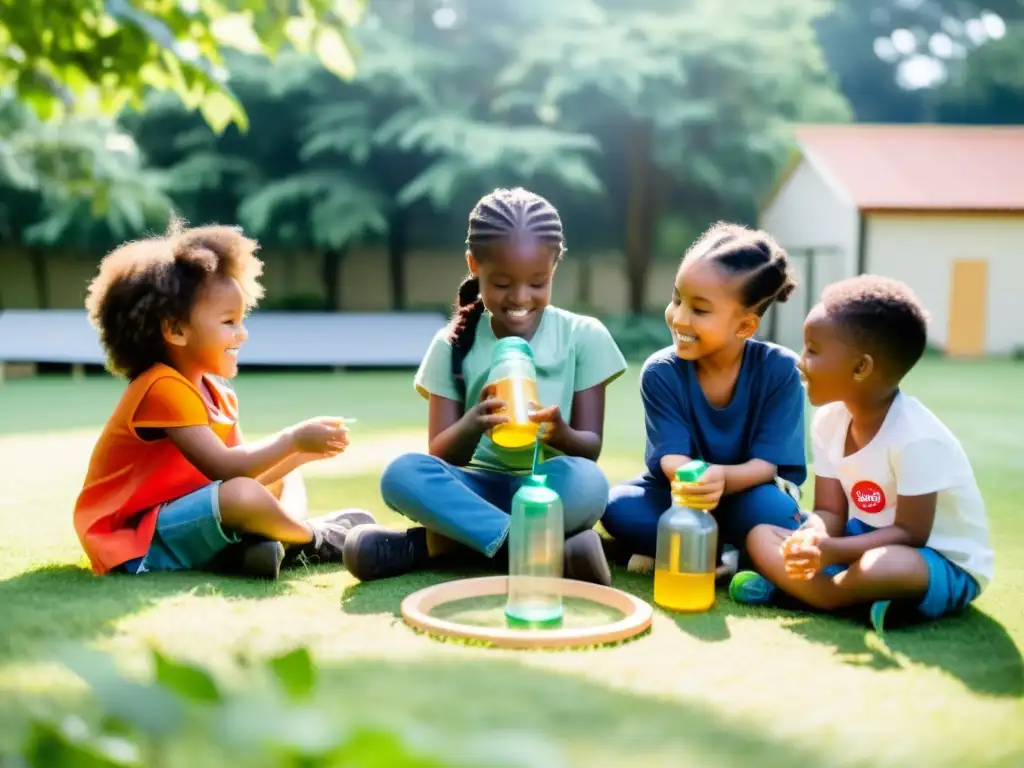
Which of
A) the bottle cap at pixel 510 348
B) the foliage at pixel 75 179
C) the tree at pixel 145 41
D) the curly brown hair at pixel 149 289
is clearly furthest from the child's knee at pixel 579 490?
the foliage at pixel 75 179

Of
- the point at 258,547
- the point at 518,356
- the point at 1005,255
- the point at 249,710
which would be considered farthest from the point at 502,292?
the point at 1005,255

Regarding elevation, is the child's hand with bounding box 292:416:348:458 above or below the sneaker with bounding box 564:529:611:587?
above

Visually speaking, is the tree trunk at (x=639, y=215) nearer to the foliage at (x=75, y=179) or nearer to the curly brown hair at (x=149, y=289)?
the foliage at (x=75, y=179)

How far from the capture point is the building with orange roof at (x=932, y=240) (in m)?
14.5

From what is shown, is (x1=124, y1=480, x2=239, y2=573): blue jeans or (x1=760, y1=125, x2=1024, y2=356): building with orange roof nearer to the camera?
(x1=124, y1=480, x2=239, y2=573): blue jeans

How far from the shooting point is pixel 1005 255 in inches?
578

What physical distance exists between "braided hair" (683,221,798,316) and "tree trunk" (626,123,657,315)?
12015 mm

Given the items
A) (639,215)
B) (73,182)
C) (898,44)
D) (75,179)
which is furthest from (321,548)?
(898,44)

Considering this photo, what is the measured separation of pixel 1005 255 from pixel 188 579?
14342 mm

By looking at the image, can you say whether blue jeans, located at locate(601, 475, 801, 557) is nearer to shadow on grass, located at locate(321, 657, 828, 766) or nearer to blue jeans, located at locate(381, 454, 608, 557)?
blue jeans, located at locate(381, 454, 608, 557)

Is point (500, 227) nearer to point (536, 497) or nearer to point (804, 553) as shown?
point (536, 497)

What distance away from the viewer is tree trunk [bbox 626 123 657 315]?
14664 millimetres

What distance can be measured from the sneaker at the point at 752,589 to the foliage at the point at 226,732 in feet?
7.54

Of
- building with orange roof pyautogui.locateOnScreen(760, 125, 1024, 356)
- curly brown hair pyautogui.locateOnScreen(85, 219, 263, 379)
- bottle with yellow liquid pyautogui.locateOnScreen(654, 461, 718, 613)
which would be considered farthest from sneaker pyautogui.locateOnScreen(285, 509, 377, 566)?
building with orange roof pyautogui.locateOnScreen(760, 125, 1024, 356)
